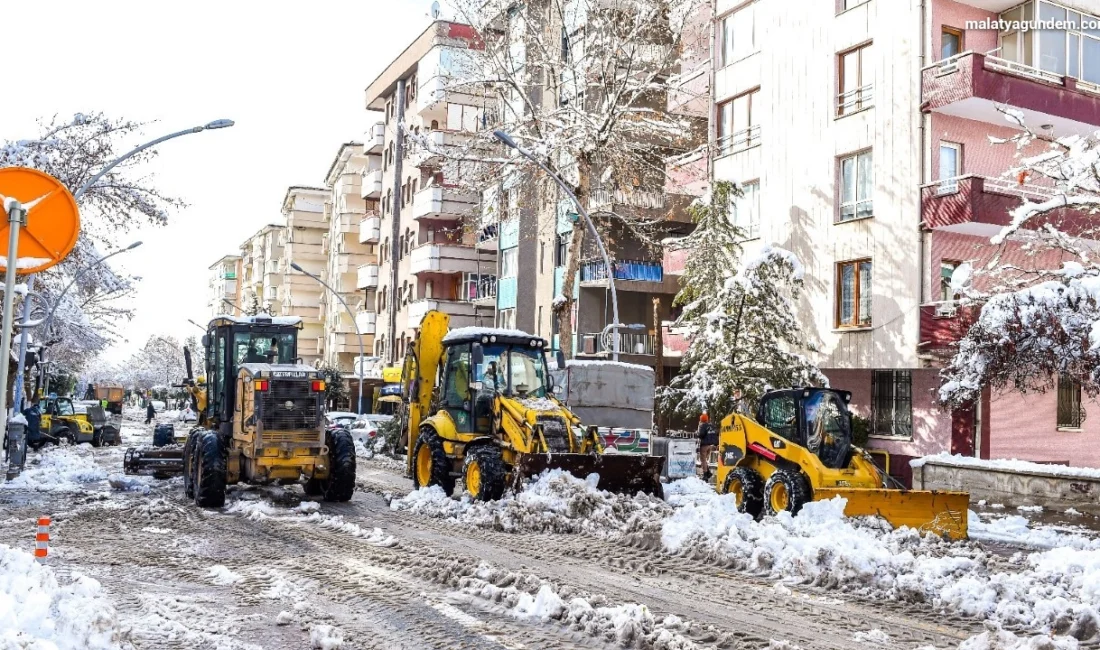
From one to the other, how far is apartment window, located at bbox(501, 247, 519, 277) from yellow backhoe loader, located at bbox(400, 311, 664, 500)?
26.0 m

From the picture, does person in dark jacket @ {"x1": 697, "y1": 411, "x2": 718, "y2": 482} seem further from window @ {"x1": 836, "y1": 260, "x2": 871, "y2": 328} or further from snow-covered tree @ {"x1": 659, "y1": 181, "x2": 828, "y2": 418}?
window @ {"x1": 836, "y1": 260, "x2": 871, "y2": 328}

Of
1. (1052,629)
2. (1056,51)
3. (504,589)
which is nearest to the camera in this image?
(1052,629)

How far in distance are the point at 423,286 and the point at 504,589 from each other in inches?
1803

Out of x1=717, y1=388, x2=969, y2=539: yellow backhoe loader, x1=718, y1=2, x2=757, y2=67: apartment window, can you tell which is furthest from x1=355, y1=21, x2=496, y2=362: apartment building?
x1=717, y1=388, x2=969, y2=539: yellow backhoe loader

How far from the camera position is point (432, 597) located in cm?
999

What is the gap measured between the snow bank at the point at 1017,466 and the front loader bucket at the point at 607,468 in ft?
21.0

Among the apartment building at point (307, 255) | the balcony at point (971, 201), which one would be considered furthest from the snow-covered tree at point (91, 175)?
the apartment building at point (307, 255)

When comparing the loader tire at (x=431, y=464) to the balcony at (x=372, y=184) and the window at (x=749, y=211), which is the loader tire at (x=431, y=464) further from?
the balcony at (x=372, y=184)

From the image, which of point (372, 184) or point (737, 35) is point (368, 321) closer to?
point (372, 184)

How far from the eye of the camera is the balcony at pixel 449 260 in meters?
52.3

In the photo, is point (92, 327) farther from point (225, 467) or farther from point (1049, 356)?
point (1049, 356)

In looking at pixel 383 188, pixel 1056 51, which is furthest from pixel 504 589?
pixel 383 188

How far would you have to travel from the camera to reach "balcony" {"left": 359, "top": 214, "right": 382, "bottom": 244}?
6419cm

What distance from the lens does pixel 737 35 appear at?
31562 millimetres
